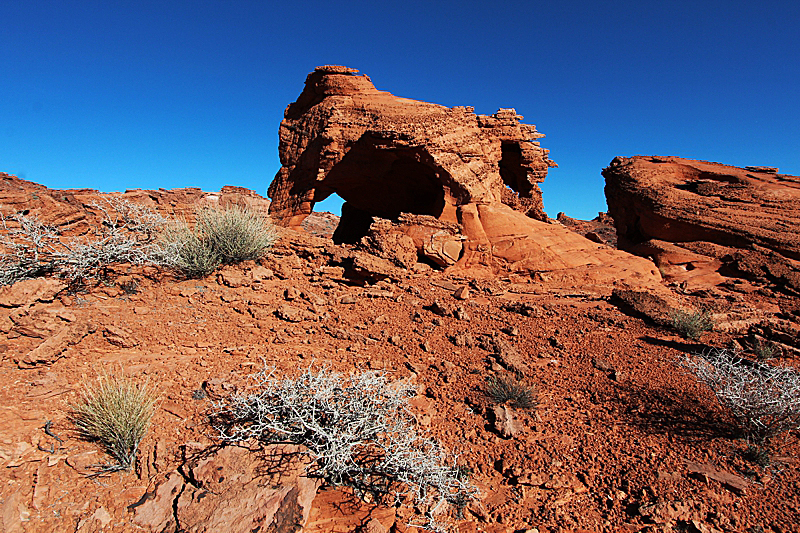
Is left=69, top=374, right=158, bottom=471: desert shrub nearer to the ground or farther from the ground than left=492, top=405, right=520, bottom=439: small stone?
nearer to the ground

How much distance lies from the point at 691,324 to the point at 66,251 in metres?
8.50

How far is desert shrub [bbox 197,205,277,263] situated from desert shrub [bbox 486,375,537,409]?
4460mm

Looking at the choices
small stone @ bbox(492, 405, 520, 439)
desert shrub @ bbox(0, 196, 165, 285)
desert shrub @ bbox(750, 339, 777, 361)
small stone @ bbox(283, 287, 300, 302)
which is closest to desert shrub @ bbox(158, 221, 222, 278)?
desert shrub @ bbox(0, 196, 165, 285)

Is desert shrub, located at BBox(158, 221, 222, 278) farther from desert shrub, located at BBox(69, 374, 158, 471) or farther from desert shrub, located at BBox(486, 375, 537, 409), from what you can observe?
desert shrub, located at BBox(486, 375, 537, 409)

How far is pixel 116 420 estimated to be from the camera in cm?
281

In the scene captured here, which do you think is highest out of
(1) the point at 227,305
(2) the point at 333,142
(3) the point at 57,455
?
(2) the point at 333,142

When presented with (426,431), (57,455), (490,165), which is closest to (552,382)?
(426,431)

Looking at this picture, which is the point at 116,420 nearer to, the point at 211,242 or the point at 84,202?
the point at 211,242

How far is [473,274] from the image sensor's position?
8.69m

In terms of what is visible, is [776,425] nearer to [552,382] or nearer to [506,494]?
[552,382]

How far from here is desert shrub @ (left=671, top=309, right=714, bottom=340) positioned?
529cm

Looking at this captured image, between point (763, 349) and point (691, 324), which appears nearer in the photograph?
point (763, 349)

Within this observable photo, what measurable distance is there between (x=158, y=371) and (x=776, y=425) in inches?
217

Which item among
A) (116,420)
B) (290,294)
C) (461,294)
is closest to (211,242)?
(290,294)
